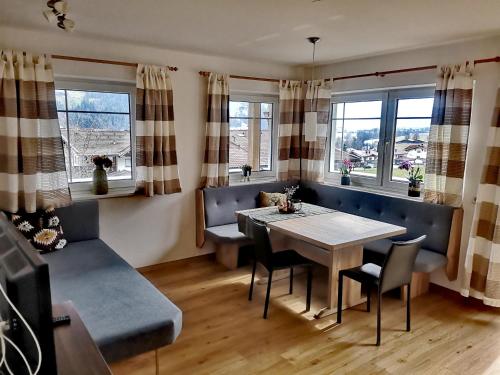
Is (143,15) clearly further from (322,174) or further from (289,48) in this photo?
(322,174)

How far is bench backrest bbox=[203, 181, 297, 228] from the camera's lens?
163 inches

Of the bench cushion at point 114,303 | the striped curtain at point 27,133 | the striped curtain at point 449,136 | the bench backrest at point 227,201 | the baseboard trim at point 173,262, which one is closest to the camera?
the bench cushion at point 114,303

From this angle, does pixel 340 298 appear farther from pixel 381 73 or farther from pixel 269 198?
pixel 381 73

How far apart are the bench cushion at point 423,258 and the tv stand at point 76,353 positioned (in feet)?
8.38

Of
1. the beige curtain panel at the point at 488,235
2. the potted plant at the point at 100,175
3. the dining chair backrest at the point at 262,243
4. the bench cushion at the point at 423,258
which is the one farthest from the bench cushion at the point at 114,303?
the beige curtain panel at the point at 488,235

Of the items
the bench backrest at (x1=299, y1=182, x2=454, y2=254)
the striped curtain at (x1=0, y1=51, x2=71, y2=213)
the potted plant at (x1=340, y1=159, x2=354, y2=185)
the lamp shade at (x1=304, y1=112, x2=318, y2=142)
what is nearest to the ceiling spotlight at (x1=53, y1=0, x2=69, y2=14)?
the striped curtain at (x1=0, y1=51, x2=71, y2=213)

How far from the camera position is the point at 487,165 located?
9.93 feet

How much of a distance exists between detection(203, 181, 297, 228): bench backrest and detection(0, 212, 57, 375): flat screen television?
3.18 meters

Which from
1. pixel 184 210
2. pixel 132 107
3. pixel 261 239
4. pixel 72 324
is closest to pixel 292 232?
pixel 261 239

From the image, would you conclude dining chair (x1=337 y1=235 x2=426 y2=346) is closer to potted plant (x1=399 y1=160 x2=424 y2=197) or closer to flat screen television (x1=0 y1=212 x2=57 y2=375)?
potted plant (x1=399 y1=160 x2=424 y2=197)

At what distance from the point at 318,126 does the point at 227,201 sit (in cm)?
143

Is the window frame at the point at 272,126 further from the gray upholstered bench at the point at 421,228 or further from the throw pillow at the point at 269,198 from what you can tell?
the gray upholstered bench at the point at 421,228

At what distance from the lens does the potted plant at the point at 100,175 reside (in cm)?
354

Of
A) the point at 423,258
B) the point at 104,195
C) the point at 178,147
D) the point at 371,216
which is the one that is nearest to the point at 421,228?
the point at 423,258
